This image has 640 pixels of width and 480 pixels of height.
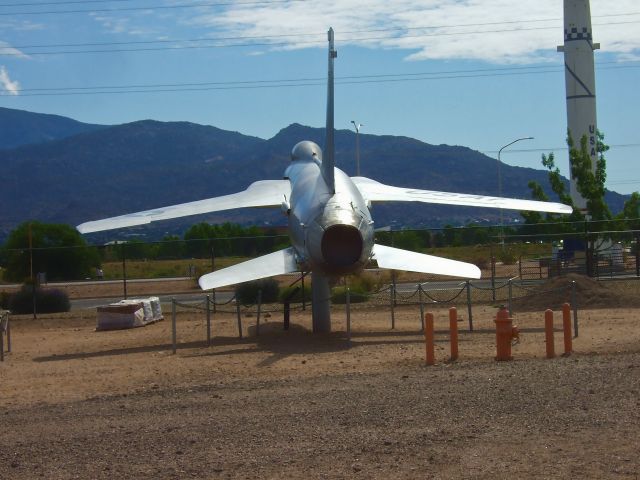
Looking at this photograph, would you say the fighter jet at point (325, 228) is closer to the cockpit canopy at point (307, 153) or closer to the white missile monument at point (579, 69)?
the cockpit canopy at point (307, 153)

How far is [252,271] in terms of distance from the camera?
1902cm

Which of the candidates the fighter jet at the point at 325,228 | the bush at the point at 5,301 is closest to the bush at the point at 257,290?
the fighter jet at the point at 325,228

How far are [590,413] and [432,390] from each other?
2241 mm

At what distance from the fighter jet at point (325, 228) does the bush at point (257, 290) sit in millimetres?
6362

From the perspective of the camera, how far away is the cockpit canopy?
24547 millimetres

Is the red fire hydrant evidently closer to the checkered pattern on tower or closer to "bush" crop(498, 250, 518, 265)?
"bush" crop(498, 250, 518, 265)

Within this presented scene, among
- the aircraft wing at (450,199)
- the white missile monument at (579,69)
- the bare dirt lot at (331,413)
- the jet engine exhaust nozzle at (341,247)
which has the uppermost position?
the white missile monument at (579,69)

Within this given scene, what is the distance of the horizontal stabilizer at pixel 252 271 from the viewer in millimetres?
18375

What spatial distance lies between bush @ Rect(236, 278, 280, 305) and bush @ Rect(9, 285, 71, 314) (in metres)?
5.58

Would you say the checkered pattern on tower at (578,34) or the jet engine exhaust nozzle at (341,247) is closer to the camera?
the jet engine exhaust nozzle at (341,247)

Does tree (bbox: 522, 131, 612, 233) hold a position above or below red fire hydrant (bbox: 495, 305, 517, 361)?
above

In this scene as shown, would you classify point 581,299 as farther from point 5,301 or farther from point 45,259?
point 45,259

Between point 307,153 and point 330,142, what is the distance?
5.69 metres

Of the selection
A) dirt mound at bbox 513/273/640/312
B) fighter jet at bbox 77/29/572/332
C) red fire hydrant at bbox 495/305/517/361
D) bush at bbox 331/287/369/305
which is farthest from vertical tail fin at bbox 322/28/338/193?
bush at bbox 331/287/369/305
